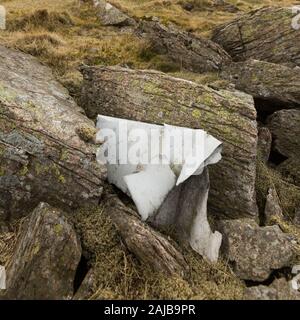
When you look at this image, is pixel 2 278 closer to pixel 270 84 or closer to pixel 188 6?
pixel 270 84

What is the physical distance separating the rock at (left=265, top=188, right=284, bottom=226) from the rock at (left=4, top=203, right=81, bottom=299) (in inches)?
185

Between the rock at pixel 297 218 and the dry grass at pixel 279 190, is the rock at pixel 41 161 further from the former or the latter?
the rock at pixel 297 218

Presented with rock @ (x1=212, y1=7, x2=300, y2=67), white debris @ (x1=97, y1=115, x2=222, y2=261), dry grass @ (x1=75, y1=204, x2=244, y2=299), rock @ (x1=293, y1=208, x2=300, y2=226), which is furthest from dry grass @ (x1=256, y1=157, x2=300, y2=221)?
rock @ (x1=212, y1=7, x2=300, y2=67)

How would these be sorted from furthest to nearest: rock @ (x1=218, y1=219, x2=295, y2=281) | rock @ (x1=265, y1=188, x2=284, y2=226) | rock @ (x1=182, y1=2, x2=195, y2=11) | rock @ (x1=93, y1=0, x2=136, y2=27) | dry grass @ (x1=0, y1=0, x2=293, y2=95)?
rock @ (x1=182, y1=2, x2=195, y2=11), rock @ (x1=93, y1=0, x2=136, y2=27), dry grass @ (x1=0, y1=0, x2=293, y2=95), rock @ (x1=265, y1=188, x2=284, y2=226), rock @ (x1=218, y1=219, x2=295, y2=281)

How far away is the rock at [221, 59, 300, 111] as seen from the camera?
491 inches

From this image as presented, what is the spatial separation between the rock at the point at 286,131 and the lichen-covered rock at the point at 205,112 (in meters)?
2.95

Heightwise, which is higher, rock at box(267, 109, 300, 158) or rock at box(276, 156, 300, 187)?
rock at box(267, 109, 300, 158)

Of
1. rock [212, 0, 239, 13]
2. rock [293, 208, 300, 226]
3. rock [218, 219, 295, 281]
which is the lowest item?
rock [218, 219, 295, 281]

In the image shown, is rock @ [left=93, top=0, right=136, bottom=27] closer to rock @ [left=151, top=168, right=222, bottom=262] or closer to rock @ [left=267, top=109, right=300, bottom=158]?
rock @ [left=267, top=109, right=300, bottom=158]

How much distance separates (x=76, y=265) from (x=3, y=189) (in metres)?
2.27

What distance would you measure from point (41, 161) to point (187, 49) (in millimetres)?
10567

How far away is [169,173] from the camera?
26.4ft

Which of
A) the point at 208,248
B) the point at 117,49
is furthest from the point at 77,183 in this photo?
the point at 117,49

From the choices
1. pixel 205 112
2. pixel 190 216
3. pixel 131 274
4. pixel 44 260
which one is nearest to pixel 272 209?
pixel 190 216
